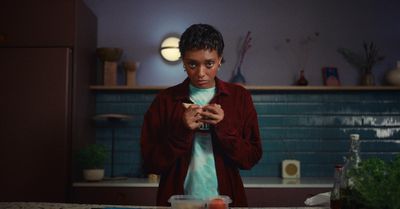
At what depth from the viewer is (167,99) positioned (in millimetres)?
1747

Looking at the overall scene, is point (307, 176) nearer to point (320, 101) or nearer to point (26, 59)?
point (320, 101)

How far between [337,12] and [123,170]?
6.82 feet

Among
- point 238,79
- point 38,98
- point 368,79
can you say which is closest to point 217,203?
point 38,98

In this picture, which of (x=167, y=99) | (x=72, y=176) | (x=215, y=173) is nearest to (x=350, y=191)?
(x=215, y=173)

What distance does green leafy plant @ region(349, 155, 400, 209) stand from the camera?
0.95m

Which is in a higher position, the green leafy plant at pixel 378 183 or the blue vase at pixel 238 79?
the blue vase at pixel 238 79

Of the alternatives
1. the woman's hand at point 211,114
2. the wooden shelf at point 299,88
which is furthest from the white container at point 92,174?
the woman's hand at point 211,114

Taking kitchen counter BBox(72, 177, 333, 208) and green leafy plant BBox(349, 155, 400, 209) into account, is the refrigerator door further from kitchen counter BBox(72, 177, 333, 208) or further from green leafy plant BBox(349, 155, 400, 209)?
green leafy plant BBox(349, 155, 400, 209)

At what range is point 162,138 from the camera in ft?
5.58

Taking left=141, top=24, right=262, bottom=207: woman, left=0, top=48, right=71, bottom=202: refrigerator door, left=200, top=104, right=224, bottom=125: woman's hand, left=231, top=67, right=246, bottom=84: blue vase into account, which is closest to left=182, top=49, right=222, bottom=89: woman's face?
left=141, top=24, right=262, bottom=207: woman

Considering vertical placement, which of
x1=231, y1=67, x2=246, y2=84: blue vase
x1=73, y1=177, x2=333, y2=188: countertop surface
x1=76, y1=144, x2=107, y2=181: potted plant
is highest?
x1=231, y1=67, x2=246, y2=84: blue vase

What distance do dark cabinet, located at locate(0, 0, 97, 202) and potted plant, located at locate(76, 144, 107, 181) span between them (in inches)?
3.1

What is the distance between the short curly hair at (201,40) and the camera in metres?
1.60

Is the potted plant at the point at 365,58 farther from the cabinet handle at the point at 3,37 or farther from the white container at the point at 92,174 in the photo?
the cabinet handle at the point at 3,37
